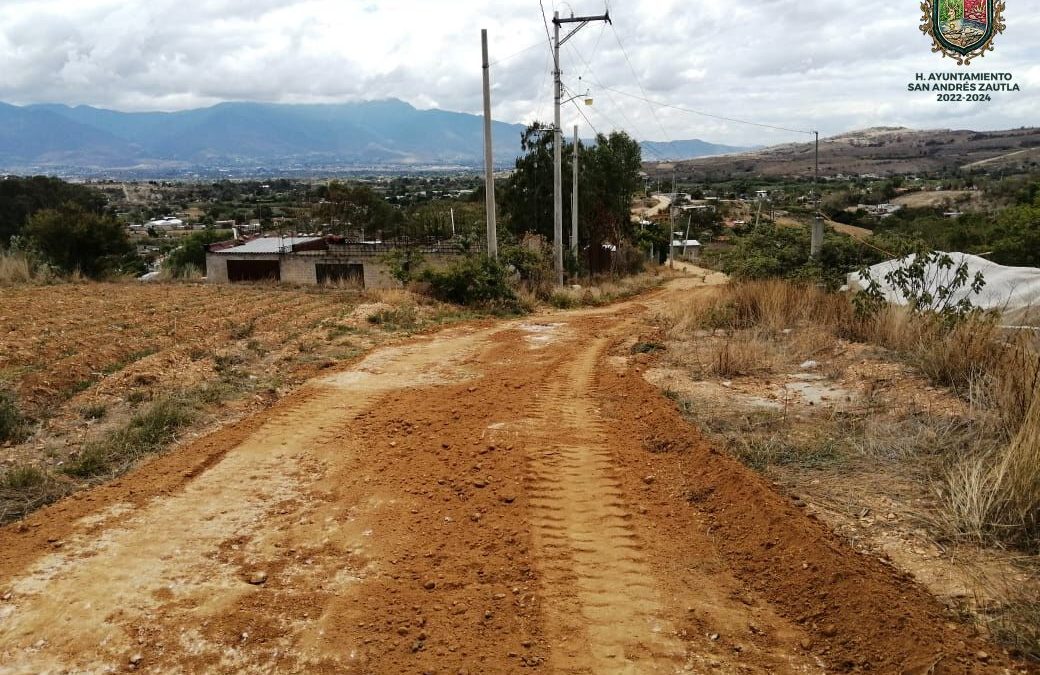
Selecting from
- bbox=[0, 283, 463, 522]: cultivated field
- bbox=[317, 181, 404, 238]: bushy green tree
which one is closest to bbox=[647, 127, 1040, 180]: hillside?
bbox=[317, 181, 404, 238]: bushy green tree

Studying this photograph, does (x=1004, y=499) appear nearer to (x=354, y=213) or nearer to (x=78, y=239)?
(x=78, y=239)

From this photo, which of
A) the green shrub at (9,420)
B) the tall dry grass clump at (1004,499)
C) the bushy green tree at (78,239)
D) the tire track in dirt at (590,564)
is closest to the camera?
the tire track in dirt at (590,564)

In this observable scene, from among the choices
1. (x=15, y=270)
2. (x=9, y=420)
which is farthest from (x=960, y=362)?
(x=15, y=270)

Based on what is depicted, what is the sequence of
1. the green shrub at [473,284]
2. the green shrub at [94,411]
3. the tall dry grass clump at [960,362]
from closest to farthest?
the tall dry grass clump at [960,362]
the green shrub at [94,411]
the green shrub at [473,284]

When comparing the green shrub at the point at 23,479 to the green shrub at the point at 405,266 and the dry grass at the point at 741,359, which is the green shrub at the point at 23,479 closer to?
the dry grass at the point at 741,359

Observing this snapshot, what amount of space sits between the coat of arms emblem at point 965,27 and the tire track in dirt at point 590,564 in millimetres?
12226

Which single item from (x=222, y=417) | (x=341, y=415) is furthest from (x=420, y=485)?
(x=222, y=417)

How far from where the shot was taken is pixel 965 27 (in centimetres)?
1395

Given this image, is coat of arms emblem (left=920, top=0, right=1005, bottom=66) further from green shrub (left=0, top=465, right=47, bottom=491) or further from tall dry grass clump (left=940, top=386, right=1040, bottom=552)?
green shrub (left=0, top=465, right=47, bottom=491)

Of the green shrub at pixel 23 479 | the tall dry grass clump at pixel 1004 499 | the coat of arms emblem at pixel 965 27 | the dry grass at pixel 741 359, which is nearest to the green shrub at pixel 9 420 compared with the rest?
the green shrub at pixel 23 479

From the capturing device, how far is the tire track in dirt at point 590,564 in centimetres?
351

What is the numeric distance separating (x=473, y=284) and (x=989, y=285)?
10.3 meters

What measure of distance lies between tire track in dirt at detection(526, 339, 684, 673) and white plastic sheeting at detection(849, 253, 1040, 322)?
6058mm

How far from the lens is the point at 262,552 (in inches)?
181
